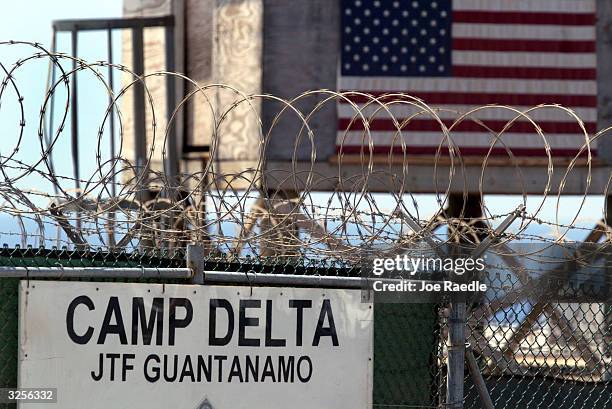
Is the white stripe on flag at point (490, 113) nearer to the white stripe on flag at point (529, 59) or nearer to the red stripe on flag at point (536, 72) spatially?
the red stripe on flag at point (536, 72)

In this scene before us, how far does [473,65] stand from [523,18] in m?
1.24

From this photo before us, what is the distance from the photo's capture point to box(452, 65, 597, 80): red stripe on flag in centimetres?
2309

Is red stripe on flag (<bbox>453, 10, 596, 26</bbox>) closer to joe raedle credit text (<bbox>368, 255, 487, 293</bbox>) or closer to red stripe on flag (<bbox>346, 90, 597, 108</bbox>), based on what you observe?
red stripe on flag (<bbox>346, 90, 597, 108</bbox>)

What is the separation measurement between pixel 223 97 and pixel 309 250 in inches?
579

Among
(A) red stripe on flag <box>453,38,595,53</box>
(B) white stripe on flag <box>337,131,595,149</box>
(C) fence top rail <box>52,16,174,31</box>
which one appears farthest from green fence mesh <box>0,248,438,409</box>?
(C) fence top rail <box>52,16,174,31</box>

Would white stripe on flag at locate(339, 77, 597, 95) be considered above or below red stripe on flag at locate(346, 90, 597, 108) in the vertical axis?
above

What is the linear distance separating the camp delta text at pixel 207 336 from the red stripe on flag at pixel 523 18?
15.9 metres

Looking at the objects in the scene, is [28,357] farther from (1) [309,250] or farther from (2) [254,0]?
(2) [254,0]

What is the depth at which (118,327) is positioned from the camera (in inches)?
286

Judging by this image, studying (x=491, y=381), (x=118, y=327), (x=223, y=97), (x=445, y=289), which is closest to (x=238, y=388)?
(x=118, y=327)

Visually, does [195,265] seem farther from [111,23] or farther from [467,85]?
[111,23]

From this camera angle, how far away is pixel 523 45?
2319cm

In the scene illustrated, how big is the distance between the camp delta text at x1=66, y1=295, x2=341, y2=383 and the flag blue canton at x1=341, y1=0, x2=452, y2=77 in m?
15.4

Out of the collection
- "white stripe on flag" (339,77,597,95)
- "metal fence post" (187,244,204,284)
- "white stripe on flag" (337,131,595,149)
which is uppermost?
"white stripe on flag" (339,77,597,95)
